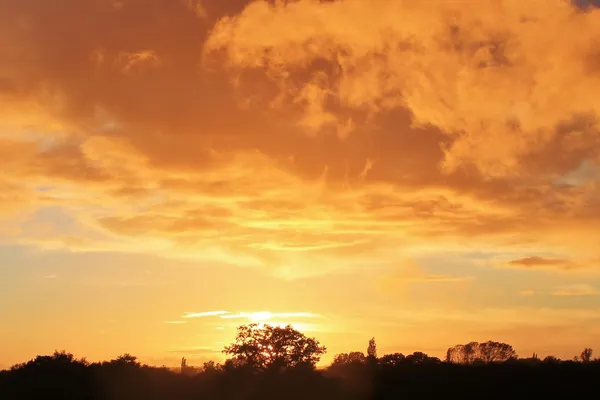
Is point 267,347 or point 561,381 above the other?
point 267,347

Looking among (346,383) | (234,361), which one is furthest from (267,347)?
(346,383)

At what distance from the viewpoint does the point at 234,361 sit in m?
129

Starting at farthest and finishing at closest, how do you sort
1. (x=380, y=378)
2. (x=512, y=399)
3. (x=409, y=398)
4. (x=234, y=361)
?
(x=234, y=361), (x=380, y=378), (x=409, y=398), (x=512, y=399)

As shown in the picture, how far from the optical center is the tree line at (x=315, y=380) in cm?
6750

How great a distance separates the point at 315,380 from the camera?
84.8 meters

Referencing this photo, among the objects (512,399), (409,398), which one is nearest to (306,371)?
(409,398)

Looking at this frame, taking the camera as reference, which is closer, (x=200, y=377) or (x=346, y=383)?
(x=346, y=383)

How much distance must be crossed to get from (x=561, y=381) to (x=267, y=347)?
77360 mm

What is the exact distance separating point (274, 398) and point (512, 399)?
88.2 ft

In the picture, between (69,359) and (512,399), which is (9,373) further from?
(512,399)

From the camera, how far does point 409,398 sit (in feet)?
231

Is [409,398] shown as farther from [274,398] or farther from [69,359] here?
[69,359]

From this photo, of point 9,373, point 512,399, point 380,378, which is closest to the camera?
point 512,399

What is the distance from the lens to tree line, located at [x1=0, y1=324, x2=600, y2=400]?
67.5 meters
